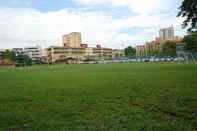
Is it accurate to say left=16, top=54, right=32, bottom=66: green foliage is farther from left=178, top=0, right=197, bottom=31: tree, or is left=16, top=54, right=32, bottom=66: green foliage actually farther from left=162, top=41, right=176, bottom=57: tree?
left=178, top=0, right=197, bottom=31: tree

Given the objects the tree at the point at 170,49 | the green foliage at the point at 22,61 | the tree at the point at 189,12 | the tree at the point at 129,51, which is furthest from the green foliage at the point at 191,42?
the tree at the point at 129,51

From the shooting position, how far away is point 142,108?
9.98 metres

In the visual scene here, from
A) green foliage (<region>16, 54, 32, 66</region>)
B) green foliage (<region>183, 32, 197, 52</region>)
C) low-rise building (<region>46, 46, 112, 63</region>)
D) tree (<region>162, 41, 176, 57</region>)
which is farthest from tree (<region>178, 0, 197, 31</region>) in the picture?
low-rise building (<region>46, 46, 112, 63</region>)

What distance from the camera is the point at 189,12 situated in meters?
31.5

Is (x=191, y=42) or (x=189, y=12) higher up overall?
(x=189, y=12)

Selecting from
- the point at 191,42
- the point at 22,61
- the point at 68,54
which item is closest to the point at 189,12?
the point at 191,42

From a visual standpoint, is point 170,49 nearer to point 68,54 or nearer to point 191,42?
point 191,42

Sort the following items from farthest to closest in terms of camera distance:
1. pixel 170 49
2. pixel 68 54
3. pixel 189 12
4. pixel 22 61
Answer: pixel 68 54 → pixel 22 61 → pixel 170 49 → pixel 189 12

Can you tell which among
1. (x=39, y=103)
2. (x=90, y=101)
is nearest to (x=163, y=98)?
(x=90, y=101)

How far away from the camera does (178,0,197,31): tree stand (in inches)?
1180

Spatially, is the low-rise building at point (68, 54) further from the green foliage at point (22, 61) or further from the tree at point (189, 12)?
the tree at point (189, 12)

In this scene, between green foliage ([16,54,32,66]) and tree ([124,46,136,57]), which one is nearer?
green foliage ([16,54,32,66])

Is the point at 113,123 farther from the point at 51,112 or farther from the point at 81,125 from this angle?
the point at 51,112

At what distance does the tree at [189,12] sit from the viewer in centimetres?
2998
